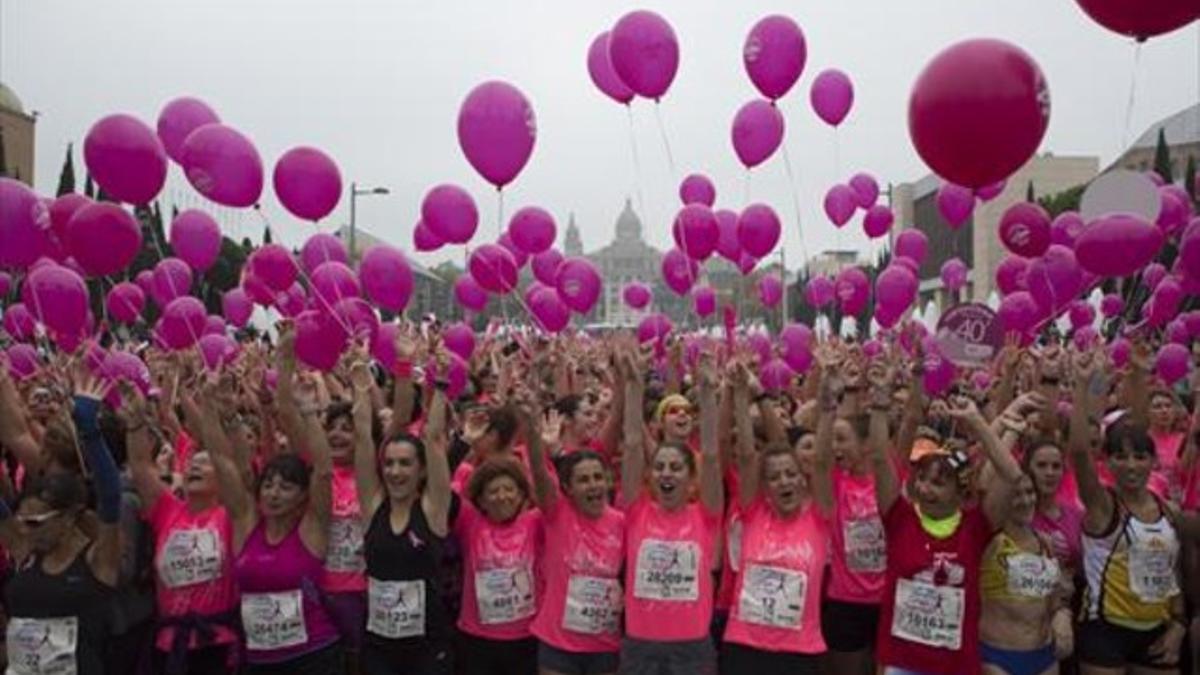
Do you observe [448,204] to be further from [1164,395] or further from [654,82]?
[1164,395]

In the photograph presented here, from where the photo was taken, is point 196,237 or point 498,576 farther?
point 196,237

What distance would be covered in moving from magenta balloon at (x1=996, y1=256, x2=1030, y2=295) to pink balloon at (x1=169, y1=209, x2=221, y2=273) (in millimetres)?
6208

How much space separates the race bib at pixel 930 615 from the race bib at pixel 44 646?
3.18 m

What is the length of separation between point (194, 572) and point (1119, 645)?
3.86m

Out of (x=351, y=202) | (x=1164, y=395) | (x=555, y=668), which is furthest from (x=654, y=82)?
(x=351, y=202)

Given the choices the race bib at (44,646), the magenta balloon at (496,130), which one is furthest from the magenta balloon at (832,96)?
the race bib at (44,646)

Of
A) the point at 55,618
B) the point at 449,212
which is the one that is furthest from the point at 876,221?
the point at 55,618

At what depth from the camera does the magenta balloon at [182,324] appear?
8.11m

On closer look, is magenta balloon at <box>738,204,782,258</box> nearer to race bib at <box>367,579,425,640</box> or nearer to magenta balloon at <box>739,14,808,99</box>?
magenta balloon at <box>739,14,808,99</box>

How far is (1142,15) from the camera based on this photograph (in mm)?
3559

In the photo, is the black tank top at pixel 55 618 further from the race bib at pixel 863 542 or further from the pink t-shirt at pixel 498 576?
the race bib at pixel 863 542

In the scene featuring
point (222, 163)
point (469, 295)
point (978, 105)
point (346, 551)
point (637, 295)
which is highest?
point (978, 105)

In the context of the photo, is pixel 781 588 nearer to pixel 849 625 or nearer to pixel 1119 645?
pixel 849 625

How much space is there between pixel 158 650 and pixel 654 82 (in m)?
4.63
